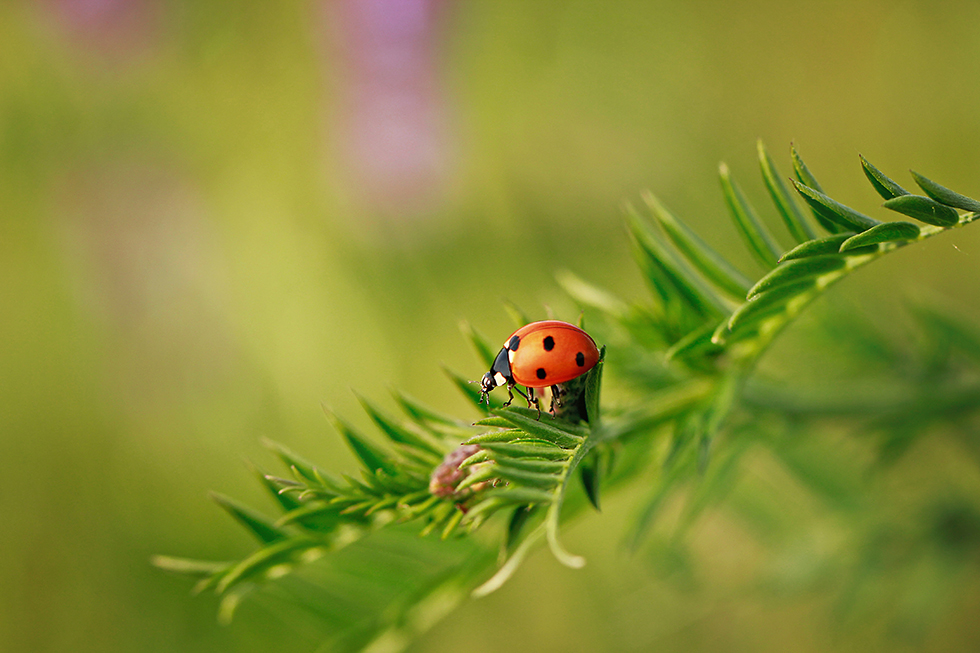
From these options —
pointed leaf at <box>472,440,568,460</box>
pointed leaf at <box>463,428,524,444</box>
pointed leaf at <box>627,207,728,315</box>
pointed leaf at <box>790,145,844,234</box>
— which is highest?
pointed leaf at <box>627,207,728,315</box>

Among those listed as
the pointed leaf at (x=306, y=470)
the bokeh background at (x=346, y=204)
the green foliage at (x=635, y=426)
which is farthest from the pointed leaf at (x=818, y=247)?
the bokeh background at (x=346, y=204)

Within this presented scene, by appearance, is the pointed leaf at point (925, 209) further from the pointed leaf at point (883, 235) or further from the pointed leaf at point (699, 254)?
the pointed leaf at point (699, 254)

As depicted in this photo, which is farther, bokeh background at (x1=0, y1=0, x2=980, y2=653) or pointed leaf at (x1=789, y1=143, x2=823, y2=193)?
bokeh background at (x1=0, y1=0, x2=980, y2=653)

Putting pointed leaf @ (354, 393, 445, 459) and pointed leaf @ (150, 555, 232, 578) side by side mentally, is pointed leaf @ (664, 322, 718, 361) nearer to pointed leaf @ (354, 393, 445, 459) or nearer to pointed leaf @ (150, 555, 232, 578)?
pointed leaf @ (354, 393, 445, 459)

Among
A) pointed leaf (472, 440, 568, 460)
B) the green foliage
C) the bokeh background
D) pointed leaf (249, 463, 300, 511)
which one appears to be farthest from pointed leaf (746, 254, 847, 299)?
the bokeh background

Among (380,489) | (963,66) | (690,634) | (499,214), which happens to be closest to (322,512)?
(380,489)

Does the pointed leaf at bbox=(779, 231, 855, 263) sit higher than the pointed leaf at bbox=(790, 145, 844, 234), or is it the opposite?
the pointed leaf at bbox=(790, 145, 844, 234)

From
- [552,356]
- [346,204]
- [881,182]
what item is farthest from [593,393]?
[346,204]
